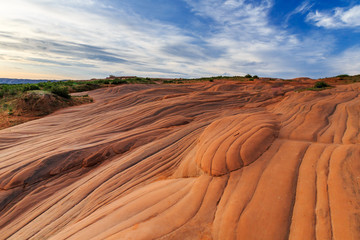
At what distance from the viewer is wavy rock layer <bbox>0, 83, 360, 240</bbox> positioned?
1660mm

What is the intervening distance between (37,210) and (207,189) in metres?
3.11

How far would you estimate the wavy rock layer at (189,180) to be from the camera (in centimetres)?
166

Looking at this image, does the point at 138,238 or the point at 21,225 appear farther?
the point at 21,225

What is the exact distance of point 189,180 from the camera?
8.23ft

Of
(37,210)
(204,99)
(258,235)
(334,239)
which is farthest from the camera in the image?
(204,99)

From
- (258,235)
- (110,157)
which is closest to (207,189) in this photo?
(258,235)

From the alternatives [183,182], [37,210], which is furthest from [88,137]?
[183,182]

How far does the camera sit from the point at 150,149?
4270mm

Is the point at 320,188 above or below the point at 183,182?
above

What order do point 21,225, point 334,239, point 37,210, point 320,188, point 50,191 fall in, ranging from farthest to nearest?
point 50,191
point 37,210
point 21,225
point 320,188
point 334,239

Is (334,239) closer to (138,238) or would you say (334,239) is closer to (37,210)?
(138,238)

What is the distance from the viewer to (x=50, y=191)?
12.1 ft

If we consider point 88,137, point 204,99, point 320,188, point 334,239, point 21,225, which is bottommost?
point 21,225

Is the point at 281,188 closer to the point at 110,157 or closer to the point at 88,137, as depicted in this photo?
the point at 110,157
